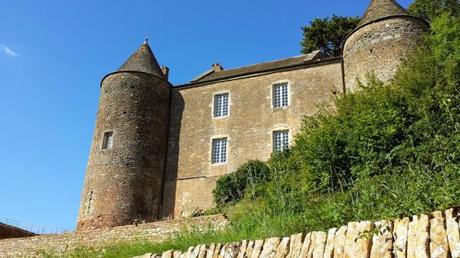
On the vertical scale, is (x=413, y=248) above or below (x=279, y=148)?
below

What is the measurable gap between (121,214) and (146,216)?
1153 mm

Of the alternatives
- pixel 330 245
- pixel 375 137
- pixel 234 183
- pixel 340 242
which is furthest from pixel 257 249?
pixel 234 183

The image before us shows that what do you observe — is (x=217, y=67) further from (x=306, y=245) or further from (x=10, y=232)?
(x=306, y=245)

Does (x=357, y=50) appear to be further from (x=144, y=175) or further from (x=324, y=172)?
(x=144, y=175)

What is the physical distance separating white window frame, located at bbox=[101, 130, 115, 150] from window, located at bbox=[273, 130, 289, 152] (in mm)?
7123

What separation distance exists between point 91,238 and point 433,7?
18.7m

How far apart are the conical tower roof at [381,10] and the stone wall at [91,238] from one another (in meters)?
12.0

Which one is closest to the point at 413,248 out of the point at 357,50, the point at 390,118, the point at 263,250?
the point at 263,250

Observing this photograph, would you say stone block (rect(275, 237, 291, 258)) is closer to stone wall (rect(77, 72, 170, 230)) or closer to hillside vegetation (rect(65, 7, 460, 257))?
hillside vegetation (rect(65, 7, 460, 257))

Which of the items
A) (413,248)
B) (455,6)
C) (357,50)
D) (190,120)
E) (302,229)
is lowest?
(413,248)

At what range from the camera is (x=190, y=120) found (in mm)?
24469

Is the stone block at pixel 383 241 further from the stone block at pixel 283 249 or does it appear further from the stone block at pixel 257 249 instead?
the stone block at pixel 257 249

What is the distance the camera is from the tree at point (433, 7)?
2347 cm

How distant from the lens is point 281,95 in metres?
23.3
